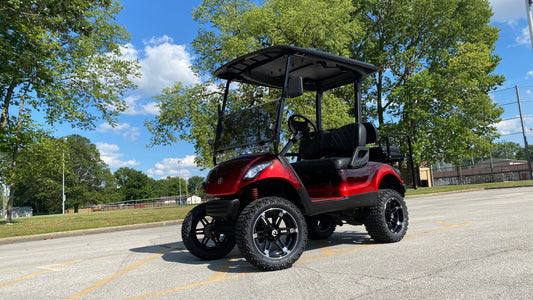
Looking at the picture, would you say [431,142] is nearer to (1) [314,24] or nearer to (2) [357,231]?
(1) [314,24]

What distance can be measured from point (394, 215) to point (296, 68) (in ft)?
8.83

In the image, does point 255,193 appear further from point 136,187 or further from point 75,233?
point 136,187

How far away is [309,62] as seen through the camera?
5473mm

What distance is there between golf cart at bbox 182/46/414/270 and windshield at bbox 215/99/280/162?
15 millimetres

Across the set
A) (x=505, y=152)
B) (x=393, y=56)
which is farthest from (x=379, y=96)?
(x=505, y=152)

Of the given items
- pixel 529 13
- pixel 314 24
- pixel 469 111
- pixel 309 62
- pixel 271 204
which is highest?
pixel 314 24

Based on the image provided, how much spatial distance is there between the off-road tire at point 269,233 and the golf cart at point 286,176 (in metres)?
0.01

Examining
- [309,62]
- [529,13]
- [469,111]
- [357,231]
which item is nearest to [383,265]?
[309,62]

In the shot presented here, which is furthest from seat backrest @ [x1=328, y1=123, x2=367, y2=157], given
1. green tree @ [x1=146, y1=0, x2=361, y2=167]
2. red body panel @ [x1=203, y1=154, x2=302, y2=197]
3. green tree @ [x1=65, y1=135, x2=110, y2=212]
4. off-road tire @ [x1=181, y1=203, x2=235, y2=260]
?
green tree @ [x1=65, y1=135, x2=110, y2=212]

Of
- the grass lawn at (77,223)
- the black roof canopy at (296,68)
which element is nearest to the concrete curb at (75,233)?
the grass lawn at (77,223)

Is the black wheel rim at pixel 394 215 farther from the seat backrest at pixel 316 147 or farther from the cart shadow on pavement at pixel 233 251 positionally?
the seat backrest at pixel 316 147

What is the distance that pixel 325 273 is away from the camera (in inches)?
155

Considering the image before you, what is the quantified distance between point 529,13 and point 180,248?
21160 millimetres

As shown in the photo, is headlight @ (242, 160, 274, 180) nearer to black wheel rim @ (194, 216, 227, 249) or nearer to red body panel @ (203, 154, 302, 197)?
red body panel @ (203, 154, 302, 197)
